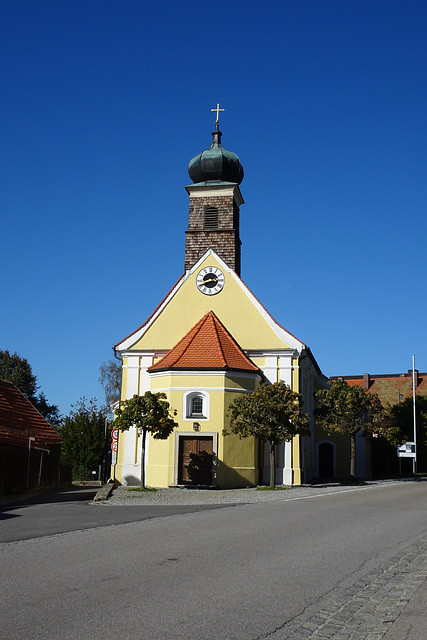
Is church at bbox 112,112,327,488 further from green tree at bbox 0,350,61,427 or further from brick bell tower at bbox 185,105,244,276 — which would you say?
green tree at bbox 0,350,61,427

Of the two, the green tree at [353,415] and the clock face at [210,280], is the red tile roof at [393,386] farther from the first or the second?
the clock face at [210,280]

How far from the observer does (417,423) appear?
5250 centimetres

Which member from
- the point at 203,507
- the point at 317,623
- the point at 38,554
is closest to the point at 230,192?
the point at 203,507

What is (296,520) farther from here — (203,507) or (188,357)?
(188,357)

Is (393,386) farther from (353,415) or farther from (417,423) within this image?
(353,415)

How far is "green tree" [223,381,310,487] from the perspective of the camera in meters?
28.1

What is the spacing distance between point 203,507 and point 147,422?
7.51 meters

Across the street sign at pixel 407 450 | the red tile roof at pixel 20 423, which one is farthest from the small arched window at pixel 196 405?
the street sign at pixel 407 450

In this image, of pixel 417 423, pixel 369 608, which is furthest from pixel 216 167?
pixel 369 608

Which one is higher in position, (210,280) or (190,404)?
(210,280)

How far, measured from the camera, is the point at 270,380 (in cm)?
3441

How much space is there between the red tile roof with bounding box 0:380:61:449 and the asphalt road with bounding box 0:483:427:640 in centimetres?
1342

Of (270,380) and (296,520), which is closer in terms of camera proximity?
(296,520)

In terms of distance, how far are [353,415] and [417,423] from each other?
17356mm
